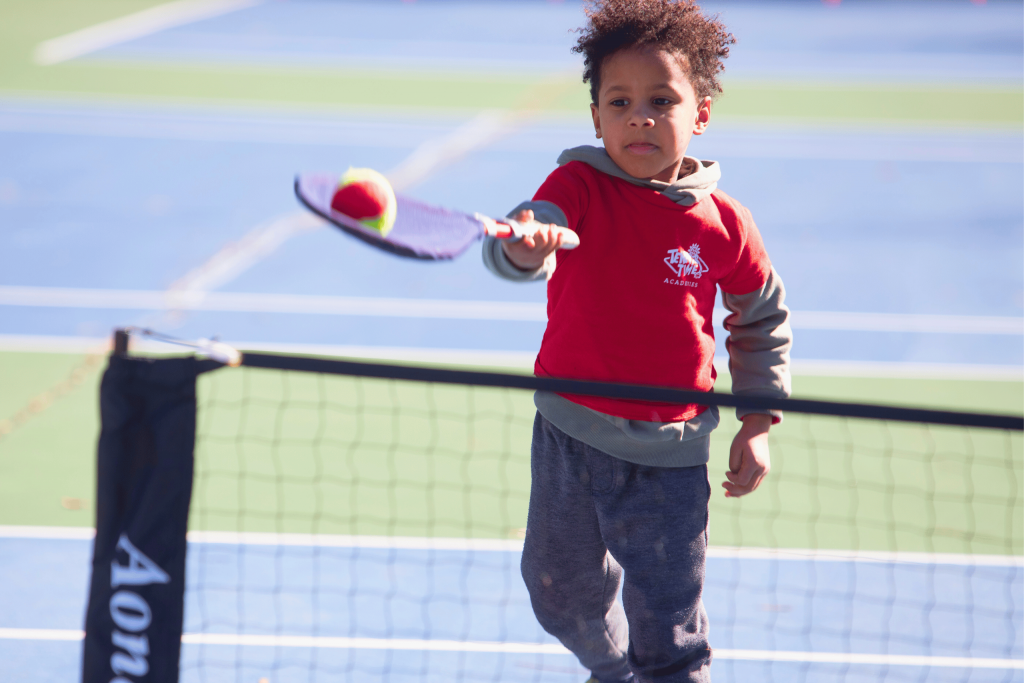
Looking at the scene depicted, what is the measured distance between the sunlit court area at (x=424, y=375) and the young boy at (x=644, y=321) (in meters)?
0.09

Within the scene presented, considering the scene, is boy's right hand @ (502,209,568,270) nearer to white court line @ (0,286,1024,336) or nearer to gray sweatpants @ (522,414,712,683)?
gray sweatpants @ (522,414,712,683)

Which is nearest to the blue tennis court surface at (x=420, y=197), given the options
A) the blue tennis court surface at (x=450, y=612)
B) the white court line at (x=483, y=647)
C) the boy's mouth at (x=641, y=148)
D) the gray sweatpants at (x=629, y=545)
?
the blue tennis court surface at (x=450, y=612)

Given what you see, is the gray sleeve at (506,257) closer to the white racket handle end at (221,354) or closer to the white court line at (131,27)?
the white racket handle end at (221,354)

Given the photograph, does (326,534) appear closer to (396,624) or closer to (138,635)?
(396,624)

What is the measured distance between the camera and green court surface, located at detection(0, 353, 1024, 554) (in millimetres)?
3994

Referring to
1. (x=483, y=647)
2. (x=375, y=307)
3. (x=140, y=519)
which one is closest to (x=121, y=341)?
(x=140, y=519)

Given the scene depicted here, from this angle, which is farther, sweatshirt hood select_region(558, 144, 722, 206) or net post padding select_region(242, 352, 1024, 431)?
sweatshirt hood select_region(558, 144, 722, 206)

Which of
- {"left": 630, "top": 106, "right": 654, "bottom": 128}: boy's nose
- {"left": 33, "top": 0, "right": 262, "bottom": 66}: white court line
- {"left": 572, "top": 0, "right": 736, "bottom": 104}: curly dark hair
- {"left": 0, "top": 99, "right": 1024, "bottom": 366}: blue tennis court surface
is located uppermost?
{"left": 33, "top": 0, "right": 262, "bottom": 66}: white court line

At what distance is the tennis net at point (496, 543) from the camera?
10.3ft

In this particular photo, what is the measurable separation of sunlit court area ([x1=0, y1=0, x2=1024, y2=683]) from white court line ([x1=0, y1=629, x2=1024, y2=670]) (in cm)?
1

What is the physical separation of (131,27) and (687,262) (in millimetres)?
15888

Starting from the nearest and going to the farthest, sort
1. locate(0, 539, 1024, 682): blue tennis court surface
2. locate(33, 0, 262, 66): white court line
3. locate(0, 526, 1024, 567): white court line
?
locate(0, 539, 1024, 682): blue tennis court surface → locate(0, 526, 1024, 567): white court line → locate(33, 0, 262, 66): white court line

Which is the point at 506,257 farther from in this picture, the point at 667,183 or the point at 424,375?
the point at 667,183

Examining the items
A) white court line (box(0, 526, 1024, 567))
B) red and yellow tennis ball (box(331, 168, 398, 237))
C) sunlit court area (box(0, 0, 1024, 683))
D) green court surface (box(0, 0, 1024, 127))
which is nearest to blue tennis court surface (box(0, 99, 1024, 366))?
sunlit court area (box(0, 0, 1024, 683))
